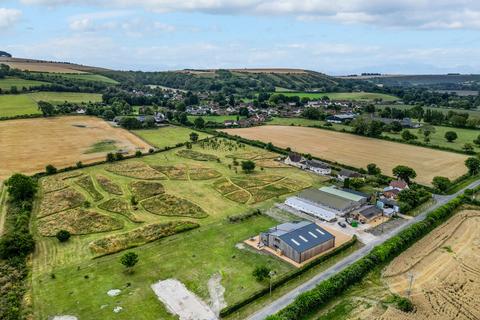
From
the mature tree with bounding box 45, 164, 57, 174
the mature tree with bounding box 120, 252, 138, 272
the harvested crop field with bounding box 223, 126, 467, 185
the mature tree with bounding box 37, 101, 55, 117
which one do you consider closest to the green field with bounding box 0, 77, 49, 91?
the mature tree with bounding box 37, 101, 55, 117

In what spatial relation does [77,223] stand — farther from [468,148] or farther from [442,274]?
[468,148]

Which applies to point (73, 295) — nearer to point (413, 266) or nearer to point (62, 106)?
point (413, 266)

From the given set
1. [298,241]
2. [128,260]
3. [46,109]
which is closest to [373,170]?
[298,241]

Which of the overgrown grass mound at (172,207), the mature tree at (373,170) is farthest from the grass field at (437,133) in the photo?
the overgrown grass mound at (172,207)

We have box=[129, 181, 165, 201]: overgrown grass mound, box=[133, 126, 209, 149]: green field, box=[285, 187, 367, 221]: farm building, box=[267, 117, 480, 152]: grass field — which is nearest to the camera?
box=[285, 187, 367, 221]: farm building

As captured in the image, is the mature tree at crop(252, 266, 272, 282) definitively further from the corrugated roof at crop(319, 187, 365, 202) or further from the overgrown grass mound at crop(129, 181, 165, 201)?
the overgrown grass mound at crop(129, 181, 165, 201)

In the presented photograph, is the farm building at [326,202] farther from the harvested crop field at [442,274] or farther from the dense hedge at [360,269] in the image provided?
the harvested crop field at [442,274]
